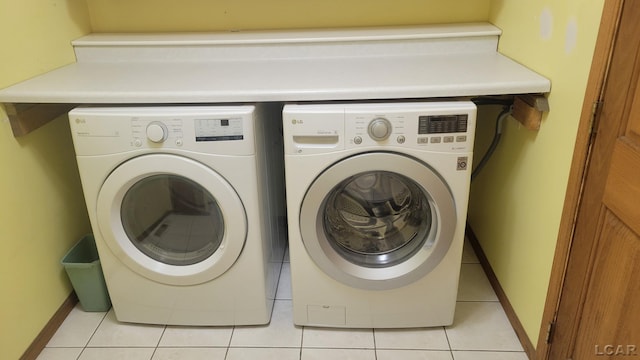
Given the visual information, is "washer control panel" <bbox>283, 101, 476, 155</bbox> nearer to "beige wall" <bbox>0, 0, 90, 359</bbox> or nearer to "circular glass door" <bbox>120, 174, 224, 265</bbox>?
"circular glass door" <bbox>120, 174, 224, 265</bbox>

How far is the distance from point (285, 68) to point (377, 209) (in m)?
0.64

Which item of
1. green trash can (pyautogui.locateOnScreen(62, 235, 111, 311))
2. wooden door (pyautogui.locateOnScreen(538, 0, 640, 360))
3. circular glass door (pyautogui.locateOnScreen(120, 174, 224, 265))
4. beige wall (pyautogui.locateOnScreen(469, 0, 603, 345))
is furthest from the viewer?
green trash can (pyautogui.locateOnScreen(62, 235, 111, 311))

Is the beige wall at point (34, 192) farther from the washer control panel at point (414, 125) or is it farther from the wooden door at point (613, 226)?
the wooden door at point (613, 226)

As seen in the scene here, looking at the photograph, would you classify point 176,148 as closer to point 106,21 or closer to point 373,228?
point 373,228

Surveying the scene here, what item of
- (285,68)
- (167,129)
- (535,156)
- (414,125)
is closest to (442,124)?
(414,125)

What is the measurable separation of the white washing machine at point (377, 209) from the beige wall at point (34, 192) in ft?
3.07

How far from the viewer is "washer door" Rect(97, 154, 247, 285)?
5.16 feet

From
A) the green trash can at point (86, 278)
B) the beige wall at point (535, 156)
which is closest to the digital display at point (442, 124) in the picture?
the beige wall at point (535, 156)

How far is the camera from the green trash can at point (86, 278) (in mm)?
1840

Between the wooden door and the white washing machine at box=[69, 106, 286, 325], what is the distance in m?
0.98

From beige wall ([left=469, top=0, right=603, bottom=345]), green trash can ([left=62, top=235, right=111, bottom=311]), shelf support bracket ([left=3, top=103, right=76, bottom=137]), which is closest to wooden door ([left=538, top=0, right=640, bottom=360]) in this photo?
beige wall ([left=469, top=0, right=603, bottom=345])

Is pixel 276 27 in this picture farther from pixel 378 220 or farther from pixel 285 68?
pixel 378 220

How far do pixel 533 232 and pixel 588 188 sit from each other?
13.9 inches

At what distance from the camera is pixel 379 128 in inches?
57.8
